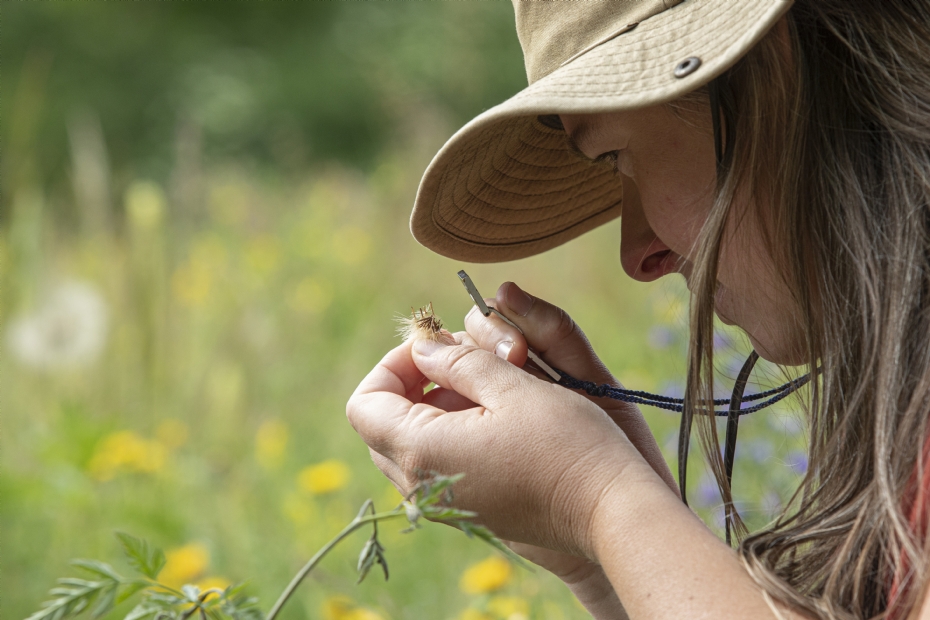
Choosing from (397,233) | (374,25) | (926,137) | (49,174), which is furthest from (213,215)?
(374,25)

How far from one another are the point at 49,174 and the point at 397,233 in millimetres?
6032

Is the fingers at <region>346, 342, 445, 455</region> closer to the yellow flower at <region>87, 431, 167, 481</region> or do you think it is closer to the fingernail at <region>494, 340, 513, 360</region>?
the fingernail at <region>494, 340, 513, 360</region>

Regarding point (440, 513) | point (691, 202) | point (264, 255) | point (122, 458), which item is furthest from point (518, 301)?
point (264, 255)

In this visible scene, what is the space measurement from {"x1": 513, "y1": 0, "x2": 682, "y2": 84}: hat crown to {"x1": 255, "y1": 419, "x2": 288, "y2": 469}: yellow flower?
1.30m

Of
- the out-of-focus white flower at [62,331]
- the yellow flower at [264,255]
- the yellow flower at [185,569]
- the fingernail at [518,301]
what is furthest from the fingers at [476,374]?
the yellow flower at [264,255]

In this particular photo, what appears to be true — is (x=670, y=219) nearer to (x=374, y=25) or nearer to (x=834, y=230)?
(x=834, y=230)

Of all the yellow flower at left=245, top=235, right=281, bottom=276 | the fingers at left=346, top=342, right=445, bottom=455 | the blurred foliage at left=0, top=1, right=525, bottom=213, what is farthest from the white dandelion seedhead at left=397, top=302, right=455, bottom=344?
the blurred foliage at left=0, top=1, right=525, bottom=213

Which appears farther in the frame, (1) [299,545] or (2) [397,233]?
(2) [397,233]

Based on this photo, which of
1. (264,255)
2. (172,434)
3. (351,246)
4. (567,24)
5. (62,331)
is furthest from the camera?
(351,246)

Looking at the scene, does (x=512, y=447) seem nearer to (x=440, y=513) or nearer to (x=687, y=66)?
(x=440, y=513)

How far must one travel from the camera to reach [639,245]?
1.11 m

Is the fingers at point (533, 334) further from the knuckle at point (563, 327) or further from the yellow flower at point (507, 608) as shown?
the yellow flower at point (507, 608)

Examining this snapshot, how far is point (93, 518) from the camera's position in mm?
1820

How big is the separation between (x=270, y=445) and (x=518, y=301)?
3.86 ft
